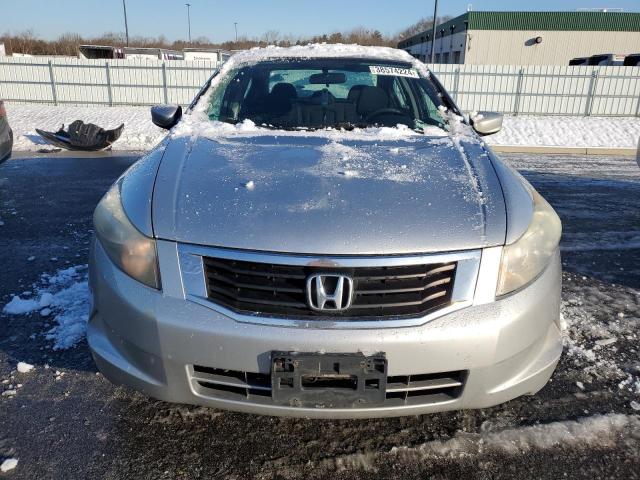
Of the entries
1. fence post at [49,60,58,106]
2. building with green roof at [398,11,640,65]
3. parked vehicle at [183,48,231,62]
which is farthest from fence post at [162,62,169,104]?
building with green roof at [398,11,640,65]

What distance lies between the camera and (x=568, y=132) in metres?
12.7

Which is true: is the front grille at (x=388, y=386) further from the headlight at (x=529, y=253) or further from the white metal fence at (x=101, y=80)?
the white metal fence at (x=101, y=80)

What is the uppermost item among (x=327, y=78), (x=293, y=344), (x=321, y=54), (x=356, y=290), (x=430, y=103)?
(x=321, y=54)

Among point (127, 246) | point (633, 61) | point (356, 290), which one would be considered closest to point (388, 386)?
point (356, 290)

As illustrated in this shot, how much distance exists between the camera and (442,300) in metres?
1.74

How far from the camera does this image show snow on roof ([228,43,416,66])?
3605 millimetres

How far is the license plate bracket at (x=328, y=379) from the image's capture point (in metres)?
1.66

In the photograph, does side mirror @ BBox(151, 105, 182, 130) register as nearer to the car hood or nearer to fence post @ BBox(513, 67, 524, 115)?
the car hood

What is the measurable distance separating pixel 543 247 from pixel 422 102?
168 cm

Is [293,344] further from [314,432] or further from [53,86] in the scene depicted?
[53,86]

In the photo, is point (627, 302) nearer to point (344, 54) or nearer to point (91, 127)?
point (344, 54)

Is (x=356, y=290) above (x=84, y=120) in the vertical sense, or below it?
above

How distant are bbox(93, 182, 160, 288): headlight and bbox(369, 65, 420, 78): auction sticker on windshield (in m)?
2.14

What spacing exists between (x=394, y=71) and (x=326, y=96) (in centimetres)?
53
